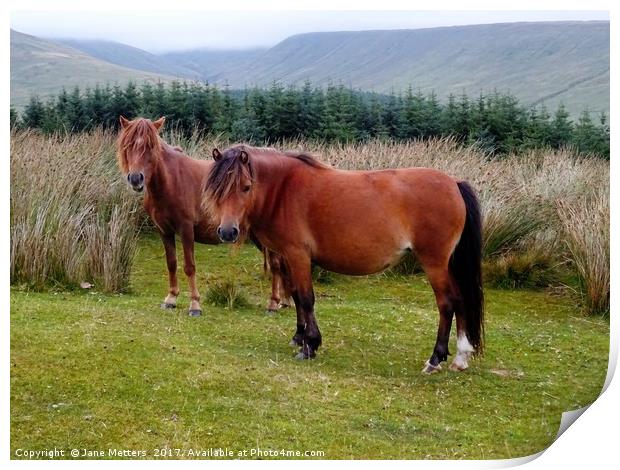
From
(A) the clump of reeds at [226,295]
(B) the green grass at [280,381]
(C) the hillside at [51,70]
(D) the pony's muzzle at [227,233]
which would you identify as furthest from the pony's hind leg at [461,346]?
(C) the hillside at [51,70]

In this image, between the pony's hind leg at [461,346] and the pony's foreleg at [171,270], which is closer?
the pony's hind leg at [461,346]

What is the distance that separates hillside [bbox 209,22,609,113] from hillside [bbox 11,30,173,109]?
3.44 feet

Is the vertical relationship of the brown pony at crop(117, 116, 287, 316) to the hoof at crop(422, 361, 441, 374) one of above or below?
above

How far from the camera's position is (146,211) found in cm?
790

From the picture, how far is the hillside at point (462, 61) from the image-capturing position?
20.9ft

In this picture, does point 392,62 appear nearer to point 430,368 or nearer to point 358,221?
point 358,221

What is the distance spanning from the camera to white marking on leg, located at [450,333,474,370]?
6285mm

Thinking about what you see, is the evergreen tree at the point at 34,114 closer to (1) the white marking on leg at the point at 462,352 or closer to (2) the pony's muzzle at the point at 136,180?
(2) the pony's muzzle at the point at 136,180

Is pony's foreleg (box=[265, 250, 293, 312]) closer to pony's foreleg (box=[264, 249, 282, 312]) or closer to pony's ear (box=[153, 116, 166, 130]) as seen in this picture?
pony's foreleg (box=[264, 249, 282, 312])

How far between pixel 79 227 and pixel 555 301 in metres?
4.66

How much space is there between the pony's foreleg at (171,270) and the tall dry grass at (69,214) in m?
0.38

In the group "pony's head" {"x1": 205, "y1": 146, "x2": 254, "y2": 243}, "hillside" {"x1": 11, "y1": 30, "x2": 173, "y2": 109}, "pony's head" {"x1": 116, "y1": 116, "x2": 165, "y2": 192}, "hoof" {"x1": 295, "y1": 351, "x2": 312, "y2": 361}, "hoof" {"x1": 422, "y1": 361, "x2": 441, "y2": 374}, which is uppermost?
"hillside" {"x1": 11, "y1": 30, "x2": 173, "y2": 109}

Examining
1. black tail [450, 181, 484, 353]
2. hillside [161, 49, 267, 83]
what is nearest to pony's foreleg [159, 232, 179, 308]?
hillside [161, 49, 267, 83]
